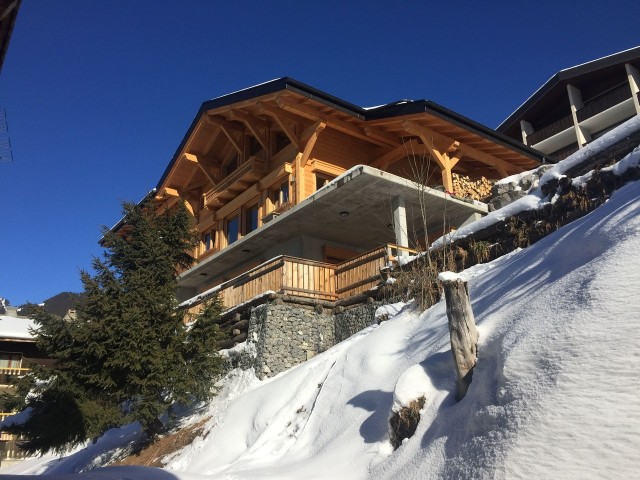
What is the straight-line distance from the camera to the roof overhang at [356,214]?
1497cm

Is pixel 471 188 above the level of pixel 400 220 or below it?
above

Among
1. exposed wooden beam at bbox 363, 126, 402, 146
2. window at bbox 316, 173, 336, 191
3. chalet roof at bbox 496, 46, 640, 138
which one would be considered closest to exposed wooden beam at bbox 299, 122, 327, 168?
window at bbox 316, 173, 336, 191

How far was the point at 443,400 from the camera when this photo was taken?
578 centimetres

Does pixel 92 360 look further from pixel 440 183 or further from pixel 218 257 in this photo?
pixel 440 183

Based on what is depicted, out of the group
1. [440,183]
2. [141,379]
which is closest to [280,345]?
[141,379]

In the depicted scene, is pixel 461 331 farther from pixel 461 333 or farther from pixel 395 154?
pixel 395 154

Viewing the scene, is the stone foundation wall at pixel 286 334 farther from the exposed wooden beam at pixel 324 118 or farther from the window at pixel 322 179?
the exposed wooden beam at pixel 324 118

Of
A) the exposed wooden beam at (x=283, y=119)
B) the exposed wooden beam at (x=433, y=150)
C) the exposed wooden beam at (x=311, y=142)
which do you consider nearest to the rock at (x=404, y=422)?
the exposed wooden beam at (x=433, y=150)

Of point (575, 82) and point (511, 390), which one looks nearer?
point (511, 390)

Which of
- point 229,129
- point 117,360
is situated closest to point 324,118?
point 229,129

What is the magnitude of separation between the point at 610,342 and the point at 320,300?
10.3m

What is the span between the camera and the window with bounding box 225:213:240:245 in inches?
904

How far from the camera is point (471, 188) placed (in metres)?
18.6

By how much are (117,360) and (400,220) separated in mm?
7940
